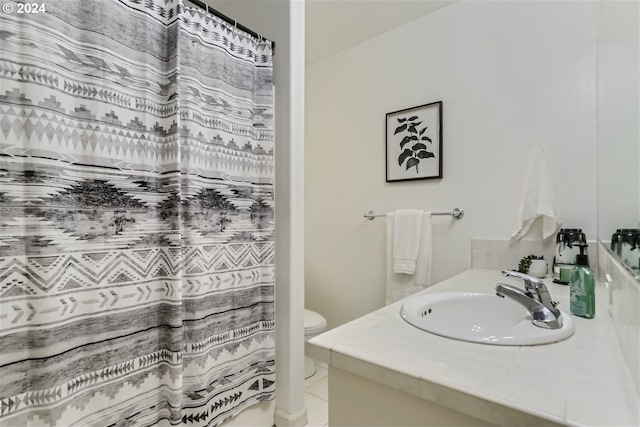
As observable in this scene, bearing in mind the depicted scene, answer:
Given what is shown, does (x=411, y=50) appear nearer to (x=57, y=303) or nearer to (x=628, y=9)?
(x=628, y=9)

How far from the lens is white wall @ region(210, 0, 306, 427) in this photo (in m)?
1.53

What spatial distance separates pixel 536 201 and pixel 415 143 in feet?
2.60

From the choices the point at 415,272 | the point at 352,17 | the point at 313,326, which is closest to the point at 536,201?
the point at 415,272

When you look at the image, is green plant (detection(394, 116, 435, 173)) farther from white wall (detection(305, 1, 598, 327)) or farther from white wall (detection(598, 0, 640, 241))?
white wall (detection(598, 0, 640, 241))

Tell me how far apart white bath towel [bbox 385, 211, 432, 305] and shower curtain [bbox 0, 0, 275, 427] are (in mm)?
915

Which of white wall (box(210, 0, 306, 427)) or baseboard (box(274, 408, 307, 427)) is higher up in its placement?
white wall (box(210, 0, 306, 427))

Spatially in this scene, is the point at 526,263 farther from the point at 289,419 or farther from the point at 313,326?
the point at 289,419

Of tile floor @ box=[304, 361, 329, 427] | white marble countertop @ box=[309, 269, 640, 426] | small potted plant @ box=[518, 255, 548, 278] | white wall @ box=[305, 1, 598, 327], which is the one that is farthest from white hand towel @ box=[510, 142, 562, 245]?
tile floor @ box=[304, 361, 329, 427]

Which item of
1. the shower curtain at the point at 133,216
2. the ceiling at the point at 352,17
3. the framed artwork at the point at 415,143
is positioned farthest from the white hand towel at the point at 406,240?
the ceiling at the point at 352,17

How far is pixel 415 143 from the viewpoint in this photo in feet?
6.88

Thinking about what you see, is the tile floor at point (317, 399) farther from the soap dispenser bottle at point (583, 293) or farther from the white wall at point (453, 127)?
the soap dispenser bottle at point (583, 293)

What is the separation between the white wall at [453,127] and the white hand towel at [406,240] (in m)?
0.13

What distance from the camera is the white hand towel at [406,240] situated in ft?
6.51

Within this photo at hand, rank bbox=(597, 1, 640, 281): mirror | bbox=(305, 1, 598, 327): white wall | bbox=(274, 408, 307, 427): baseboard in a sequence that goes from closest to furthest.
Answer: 1. bbox=(597, 1, 640, 281): mirror
2. bbox=(274, 408, 307, 427): baseboard
3. bbox=(305, 1, 598, 327): white wall
